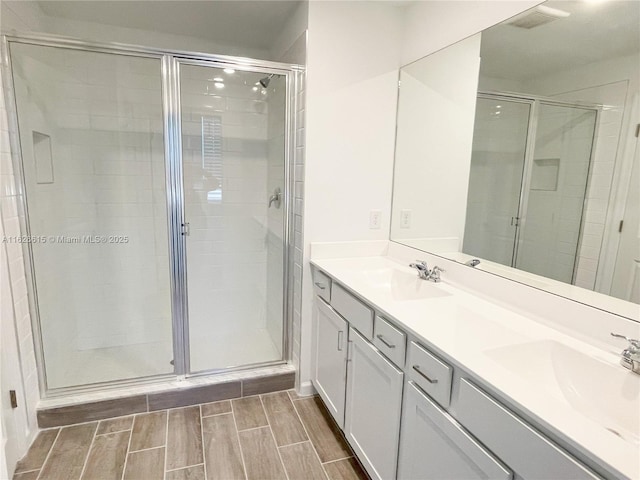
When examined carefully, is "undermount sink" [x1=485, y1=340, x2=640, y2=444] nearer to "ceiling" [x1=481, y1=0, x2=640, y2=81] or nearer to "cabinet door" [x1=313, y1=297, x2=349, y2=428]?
"cabinet door" [x1=313, y1=297, x2=349, y2=428]

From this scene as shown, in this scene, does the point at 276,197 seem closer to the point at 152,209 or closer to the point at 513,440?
the point at 152,209

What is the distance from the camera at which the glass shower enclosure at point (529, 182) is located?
135 centimetres

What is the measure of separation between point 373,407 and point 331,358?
1.57 ft

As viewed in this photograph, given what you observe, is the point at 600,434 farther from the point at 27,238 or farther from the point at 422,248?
the point at 27,238

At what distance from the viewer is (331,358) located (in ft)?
6.50

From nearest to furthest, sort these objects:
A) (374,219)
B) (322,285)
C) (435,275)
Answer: (435,275), (322,285), (374,219)

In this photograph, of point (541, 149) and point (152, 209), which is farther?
point (152, 209)

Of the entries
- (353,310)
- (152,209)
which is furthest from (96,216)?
(353,310)

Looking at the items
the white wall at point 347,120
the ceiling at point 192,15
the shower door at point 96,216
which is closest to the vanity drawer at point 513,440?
the white wall at point 347,120

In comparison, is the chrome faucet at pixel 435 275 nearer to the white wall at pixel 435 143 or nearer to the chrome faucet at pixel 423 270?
the chrome faucet at pixel 423 270

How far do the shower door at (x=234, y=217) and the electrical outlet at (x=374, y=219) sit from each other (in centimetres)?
58

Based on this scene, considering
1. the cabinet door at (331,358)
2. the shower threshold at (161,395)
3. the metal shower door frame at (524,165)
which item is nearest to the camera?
the metal shower door frame at (524,165)

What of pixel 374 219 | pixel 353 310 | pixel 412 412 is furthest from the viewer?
pixel 374 219

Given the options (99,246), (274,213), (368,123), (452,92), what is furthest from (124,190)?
(452,92)
